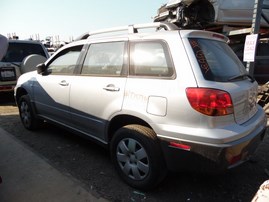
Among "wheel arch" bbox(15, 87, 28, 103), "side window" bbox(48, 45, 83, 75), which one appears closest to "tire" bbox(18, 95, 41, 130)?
"wheel arch" bbox(15, 87, 28, 103)

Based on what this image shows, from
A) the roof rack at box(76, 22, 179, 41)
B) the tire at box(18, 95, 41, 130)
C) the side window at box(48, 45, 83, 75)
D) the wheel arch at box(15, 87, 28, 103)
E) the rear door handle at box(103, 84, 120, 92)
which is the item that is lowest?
the tire at box(18, 95, 41, 130)

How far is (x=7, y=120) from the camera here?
5676mm

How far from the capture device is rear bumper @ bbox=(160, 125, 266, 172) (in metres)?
2.34

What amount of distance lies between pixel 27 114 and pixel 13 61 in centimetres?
313

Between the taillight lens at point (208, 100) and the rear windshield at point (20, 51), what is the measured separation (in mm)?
6393

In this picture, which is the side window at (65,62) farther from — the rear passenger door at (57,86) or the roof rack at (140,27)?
the roof rack at (140,27)

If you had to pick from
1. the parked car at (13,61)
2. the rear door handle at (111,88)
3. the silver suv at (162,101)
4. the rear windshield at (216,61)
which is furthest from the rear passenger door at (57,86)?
the parked car at (13,61)

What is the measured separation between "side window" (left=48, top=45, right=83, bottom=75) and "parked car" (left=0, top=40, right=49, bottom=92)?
125 inches

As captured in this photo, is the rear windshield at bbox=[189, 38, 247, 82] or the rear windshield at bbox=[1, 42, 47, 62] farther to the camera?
the rear windshield at bbox=[1, 42, 47, 62]

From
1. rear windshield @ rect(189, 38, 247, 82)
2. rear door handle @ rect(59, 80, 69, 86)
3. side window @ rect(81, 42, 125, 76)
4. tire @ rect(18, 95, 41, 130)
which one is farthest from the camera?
tire @ rect(18, 95, 41, 130)

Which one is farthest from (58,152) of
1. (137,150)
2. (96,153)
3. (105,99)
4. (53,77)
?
(137,150)

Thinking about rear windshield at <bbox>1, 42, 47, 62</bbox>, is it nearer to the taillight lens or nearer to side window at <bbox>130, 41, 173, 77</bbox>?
side window at <bbox>130, 41, 173, 77</bbox>

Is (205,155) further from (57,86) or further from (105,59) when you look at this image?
(57,86)

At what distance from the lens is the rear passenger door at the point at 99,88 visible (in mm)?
3039
